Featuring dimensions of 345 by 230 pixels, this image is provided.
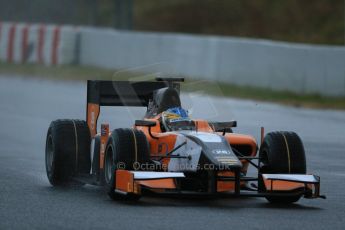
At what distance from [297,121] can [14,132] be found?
563cm

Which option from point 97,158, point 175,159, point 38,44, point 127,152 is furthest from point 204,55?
point 127,152

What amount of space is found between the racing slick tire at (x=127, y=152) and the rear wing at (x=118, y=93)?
6.01 ft

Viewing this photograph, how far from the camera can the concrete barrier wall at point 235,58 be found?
2578 centimetres

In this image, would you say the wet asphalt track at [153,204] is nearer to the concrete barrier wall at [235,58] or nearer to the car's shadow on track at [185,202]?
the car's shadow on track at [185,202]

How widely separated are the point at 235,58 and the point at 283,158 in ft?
60.3

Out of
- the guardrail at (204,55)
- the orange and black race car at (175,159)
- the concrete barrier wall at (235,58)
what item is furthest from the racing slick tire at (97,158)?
the guardrail at (204,55)

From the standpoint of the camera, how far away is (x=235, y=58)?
1148 inches

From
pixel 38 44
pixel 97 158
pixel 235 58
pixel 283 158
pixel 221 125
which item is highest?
pixel 38 44

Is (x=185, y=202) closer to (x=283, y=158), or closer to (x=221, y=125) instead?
(x=283, y=158)

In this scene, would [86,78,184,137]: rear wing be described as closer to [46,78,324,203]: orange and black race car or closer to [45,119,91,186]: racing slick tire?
[46,78,324,203]: orange and black race car

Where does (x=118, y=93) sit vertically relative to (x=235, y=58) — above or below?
below

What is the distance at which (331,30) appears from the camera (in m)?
42.7

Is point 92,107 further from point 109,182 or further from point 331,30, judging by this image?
point 331,30

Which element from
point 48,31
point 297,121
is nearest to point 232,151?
point 297,121
